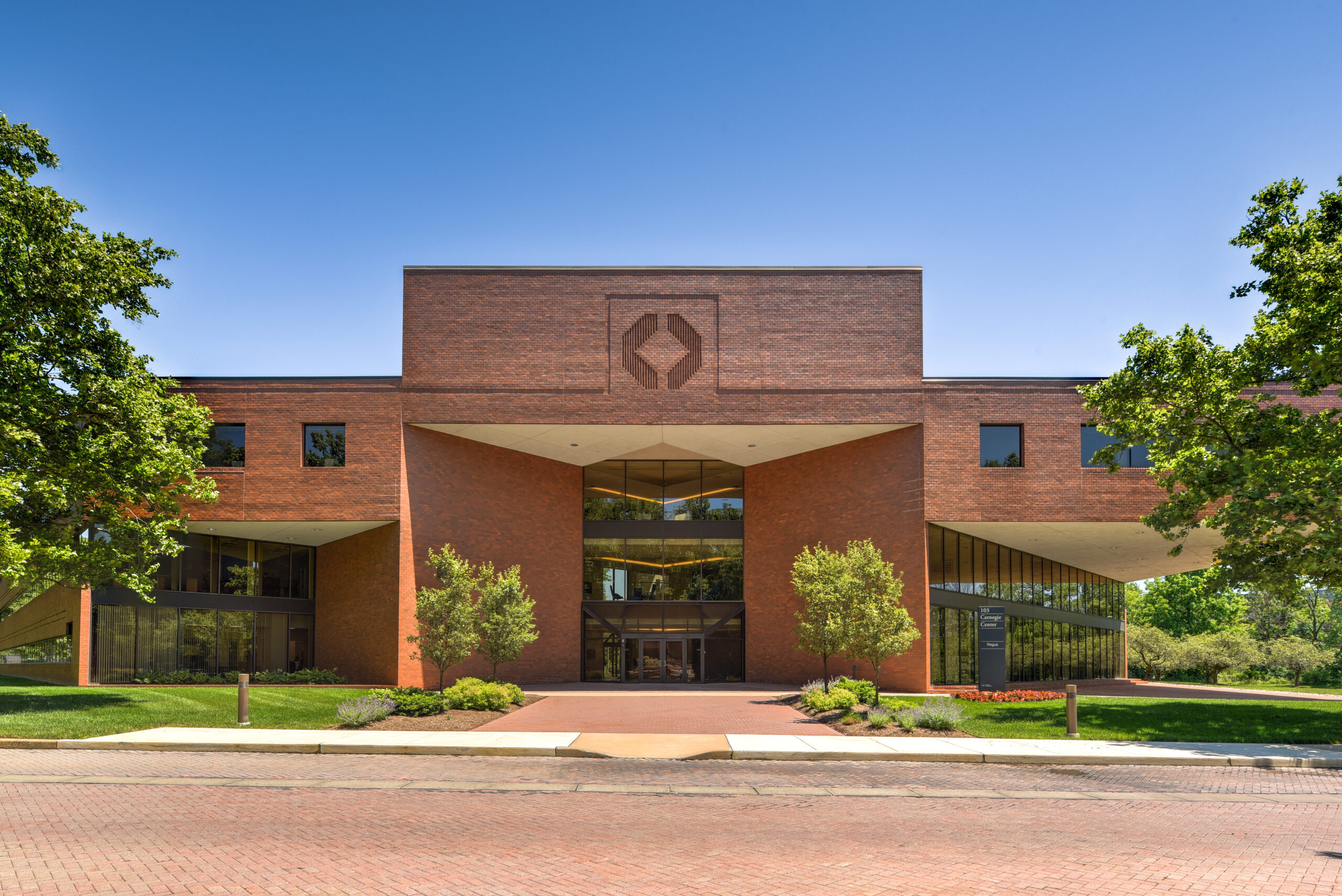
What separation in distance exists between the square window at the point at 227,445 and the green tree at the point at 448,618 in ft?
33.3

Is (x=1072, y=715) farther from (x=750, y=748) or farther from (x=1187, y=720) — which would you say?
(x=750, y=748)

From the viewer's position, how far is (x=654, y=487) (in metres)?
37.4

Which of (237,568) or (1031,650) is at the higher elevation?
(237,568)

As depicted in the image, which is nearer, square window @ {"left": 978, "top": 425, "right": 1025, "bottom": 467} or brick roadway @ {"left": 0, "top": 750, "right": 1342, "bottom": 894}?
brick roadway @ {"left": 0, "top": 750, "right": 1342, "bottom": 894}

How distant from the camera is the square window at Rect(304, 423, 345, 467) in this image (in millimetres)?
29172

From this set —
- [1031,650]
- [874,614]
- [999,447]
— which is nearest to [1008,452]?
[999,447]

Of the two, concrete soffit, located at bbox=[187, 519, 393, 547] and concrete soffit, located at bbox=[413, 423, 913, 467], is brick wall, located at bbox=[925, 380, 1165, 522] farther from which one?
concrete soffit, located at bbox=[187, 519, 393, 547]

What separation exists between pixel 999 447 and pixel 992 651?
696 centimetres

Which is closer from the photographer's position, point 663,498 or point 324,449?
point 324,449

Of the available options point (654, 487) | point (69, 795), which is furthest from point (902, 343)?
point (69, 795)

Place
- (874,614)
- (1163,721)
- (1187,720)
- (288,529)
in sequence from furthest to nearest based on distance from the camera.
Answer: (288,529), (874,614), (1187,720), (1163,721)

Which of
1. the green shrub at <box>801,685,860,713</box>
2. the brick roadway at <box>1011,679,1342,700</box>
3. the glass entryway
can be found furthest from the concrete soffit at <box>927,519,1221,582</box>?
the glass entryway

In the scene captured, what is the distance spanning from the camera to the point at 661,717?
21828 millimetres

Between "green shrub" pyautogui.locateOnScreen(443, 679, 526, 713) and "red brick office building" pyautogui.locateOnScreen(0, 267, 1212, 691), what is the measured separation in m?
7.03
